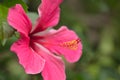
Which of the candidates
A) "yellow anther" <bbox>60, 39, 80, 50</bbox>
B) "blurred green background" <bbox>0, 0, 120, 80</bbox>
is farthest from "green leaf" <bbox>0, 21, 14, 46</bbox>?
"blurred green background" <bbox>0, 0, 120, 80</bbox>

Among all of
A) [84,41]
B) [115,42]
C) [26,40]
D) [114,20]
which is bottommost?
[115,42]

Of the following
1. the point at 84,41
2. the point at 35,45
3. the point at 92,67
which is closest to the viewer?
the point at 35,45

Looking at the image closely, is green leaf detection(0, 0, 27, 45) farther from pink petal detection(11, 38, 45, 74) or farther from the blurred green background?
the blurred green background

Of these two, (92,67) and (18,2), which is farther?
(92,67)

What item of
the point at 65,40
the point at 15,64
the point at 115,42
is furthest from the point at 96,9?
the point at 65,40

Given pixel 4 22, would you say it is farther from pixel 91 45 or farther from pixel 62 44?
pixel 91 45

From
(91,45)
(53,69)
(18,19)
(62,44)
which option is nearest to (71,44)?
(62,44)

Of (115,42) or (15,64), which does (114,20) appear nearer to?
(115,42)
